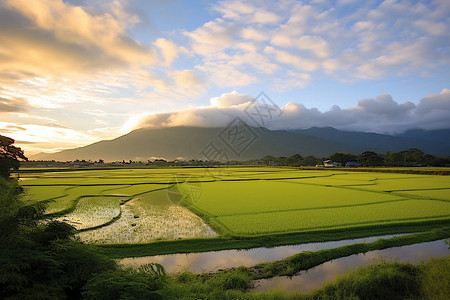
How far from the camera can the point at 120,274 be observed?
5309 millimetres

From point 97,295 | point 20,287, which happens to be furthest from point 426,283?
point 20,287

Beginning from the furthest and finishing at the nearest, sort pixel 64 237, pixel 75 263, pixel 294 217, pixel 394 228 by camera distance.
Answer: pixel 294 217
pixel 394 228
pixel 64 237
pixel 75 263

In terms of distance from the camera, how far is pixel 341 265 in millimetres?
9133

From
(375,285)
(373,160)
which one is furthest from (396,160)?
(375,285)

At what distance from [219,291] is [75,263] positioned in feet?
12.0

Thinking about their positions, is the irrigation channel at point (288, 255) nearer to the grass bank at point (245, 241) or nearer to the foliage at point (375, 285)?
the grass bank at point (245, 241)

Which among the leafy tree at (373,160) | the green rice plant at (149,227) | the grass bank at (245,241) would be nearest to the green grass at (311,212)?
the grass bank at (245,241)

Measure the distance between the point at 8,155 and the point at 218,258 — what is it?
32.7m

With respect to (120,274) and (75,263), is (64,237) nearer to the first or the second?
(75,263)

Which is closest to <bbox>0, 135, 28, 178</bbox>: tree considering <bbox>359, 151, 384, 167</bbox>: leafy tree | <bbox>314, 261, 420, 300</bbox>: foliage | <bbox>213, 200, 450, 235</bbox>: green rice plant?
<bbox>213, 200, 450, 235</bbox>: green rice plant

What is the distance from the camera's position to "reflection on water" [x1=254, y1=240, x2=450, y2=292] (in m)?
7.76

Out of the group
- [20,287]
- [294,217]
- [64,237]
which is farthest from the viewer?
[294,217]

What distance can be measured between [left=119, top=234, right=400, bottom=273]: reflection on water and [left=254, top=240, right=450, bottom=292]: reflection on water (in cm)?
120

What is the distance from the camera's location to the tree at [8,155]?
28125 millimetres
